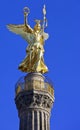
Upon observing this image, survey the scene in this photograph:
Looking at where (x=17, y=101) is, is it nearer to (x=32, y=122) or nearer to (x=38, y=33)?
(x=32, y=122)

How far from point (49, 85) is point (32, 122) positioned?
149 inches

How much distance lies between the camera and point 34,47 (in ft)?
165

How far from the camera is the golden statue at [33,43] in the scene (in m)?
50.0

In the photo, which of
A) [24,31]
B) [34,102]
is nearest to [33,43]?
[24,31]

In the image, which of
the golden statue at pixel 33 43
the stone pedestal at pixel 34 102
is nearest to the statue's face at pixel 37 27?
the golden statue at pixel 33 43

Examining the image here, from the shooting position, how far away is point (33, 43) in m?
50.8

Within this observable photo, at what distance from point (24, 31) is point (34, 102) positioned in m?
7.35

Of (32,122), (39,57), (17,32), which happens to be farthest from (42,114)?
(17,32)

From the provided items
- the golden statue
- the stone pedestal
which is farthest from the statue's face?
the stone pedestal

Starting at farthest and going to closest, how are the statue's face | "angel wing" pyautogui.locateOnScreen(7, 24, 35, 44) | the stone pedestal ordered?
the statue's face
"angel wing" pyautogui.locateOnScreen(7, 24, 35, 44)
the stone pedestal

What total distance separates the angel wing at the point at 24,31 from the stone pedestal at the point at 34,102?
3.83 m

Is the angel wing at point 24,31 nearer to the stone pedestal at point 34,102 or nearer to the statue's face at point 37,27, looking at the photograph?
the statue's face at point 37,27

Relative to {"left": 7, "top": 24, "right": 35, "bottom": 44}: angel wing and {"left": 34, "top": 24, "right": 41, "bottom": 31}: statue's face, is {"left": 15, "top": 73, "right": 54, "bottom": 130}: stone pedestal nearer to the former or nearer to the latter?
{"left": 7, "top": 24, "right": 35, "bottom": 44}: angel wing

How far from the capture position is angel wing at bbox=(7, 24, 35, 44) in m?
51.2
